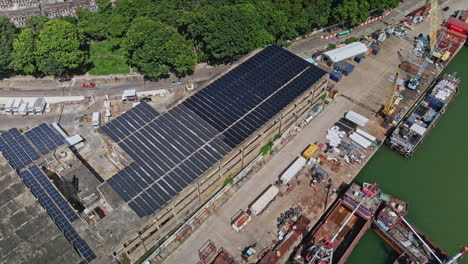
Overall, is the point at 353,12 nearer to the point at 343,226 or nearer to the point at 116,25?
the point at 343,226

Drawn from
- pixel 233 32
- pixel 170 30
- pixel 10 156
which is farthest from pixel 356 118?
pixel 10 156

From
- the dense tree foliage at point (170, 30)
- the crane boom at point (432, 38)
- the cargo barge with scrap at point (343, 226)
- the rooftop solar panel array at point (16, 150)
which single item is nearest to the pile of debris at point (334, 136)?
the cargo barge with scrap at point (343, 226)

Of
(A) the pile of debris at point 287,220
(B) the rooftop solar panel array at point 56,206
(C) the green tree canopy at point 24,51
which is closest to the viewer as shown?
(B) the rooftop solar panel array at point 56,206

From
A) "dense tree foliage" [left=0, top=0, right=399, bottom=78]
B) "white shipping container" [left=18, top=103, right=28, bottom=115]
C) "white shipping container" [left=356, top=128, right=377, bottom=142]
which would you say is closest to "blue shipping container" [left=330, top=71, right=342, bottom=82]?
"dense tree foliage" [left=0, top=0, right=399, bottom=78]

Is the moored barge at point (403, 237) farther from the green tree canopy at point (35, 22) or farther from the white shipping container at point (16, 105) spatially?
the green tree canopy at point (35, 22)

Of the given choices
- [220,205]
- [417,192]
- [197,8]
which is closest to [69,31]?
[197,8]
